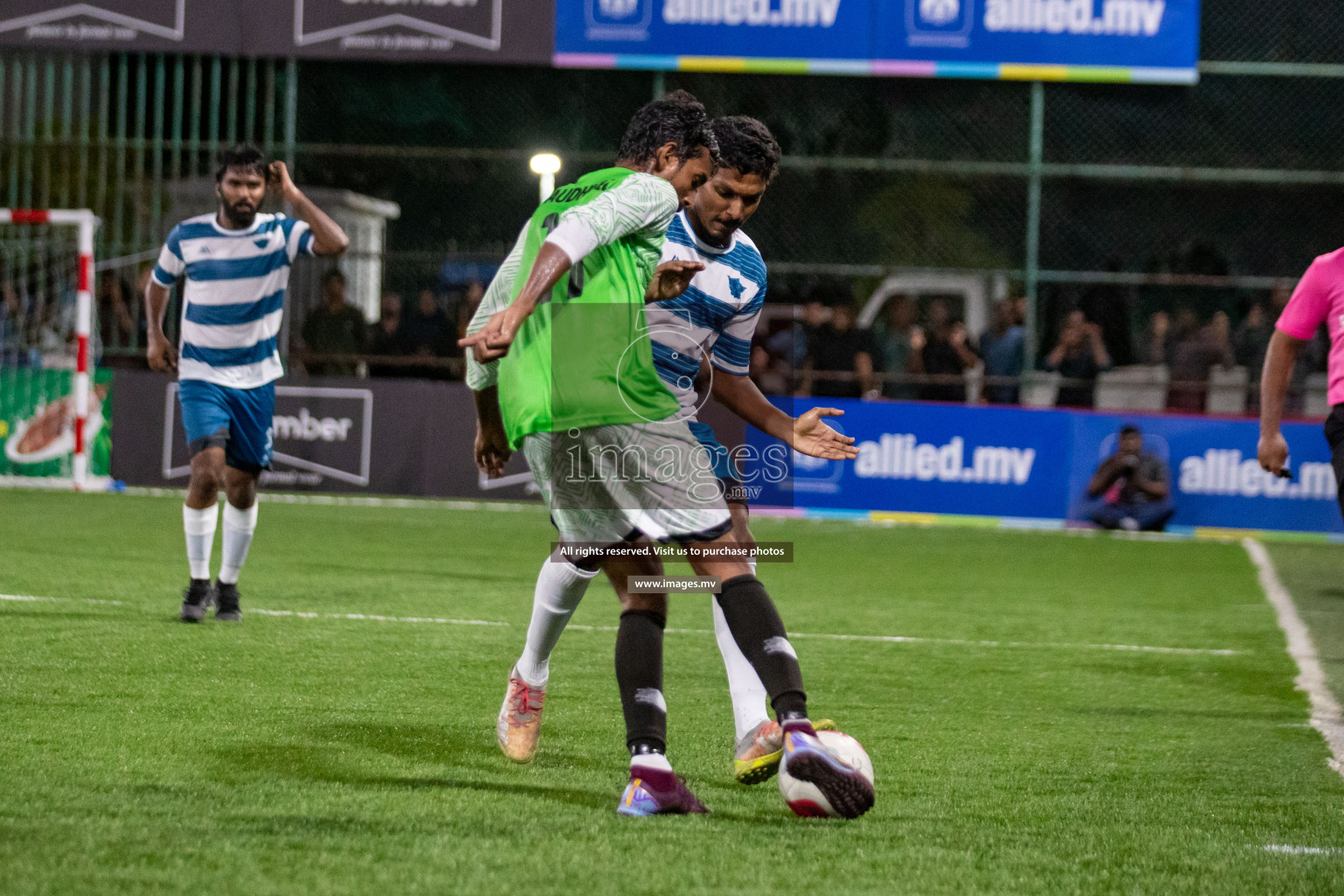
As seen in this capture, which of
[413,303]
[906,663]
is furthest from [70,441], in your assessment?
[906,663]

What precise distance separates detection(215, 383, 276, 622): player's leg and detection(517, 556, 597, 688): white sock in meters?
3.03

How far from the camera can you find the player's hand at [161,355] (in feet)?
24.6

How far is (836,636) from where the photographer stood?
24.9 feet

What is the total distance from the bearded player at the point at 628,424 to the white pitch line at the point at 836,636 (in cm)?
348

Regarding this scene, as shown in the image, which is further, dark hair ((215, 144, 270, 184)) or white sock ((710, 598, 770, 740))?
dark hair ((215, 144, 270, 184))

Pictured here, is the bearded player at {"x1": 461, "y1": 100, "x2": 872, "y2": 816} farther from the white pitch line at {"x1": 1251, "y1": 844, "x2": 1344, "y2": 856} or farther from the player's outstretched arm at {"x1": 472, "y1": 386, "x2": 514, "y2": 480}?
the white pitch line at {"x1": 1251, "y1": 844, "x2": 1344, "y2": 856}

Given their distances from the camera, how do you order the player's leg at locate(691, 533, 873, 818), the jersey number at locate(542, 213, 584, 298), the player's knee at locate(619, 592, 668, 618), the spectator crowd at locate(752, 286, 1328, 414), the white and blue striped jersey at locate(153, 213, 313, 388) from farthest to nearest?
the spectator crowd at locate(752, 286, 1328, 414), the white and blue striped jersey at locate(153, 213, 313, 388), the player's knee at locate(619, 592, 668, 618), the jersey number at locate(542, 213, 584, 298), the player's leg at locate(691, 533, 873, 818)

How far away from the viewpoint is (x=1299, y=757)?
516cm

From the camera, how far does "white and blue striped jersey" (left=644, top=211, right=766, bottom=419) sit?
4.52 meters

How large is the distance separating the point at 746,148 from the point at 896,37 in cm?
1182

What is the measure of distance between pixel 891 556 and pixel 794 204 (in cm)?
1197

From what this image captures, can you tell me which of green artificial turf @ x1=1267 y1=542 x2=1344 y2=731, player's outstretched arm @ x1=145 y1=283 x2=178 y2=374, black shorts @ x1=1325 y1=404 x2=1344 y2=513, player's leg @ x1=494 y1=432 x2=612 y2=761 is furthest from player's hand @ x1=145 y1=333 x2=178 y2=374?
green artificial turf @ x1=1267 y1=542 x2=1344 y2=731

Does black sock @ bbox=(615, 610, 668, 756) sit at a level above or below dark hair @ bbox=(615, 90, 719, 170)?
below

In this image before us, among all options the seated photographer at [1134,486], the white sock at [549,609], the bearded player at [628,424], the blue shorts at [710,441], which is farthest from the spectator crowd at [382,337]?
the bearded player at [628,424]
